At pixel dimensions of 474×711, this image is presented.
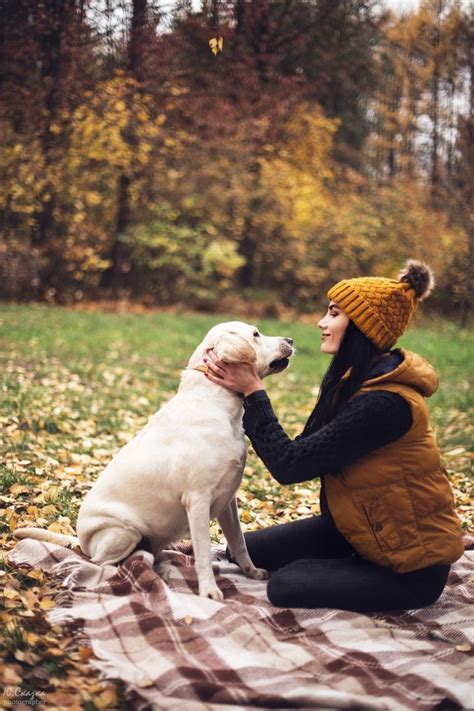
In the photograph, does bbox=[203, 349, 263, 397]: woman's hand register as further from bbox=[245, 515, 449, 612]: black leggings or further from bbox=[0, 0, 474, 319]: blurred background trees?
bbox=[0, 0, 474, 319]: blurred background trees

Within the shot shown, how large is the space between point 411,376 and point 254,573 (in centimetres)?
141

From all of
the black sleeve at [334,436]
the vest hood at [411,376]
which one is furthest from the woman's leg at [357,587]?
the vest hood at [411,376]

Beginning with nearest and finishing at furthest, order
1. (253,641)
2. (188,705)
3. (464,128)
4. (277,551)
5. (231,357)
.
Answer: (188,705)
(253,641)
(231,357)
(277,551)
(464,128)

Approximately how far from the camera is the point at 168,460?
11.2 feet

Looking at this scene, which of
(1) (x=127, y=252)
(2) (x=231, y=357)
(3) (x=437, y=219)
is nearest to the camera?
(2) (x=231, y=357)

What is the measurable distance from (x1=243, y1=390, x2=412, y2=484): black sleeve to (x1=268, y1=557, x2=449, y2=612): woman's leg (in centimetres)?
49

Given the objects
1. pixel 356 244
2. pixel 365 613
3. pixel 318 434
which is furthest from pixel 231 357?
pixel 356 244

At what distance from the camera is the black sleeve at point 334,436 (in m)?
3.19

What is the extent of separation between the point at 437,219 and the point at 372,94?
5.85 m

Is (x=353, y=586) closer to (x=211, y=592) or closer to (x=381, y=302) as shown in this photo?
(x=211, y=592)

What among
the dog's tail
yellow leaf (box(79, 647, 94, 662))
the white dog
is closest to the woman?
the white dog

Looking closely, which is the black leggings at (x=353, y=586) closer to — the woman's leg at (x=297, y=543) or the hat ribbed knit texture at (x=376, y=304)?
the woman's leg at (x=297, y=543)

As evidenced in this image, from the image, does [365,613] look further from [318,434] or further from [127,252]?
[127,252]

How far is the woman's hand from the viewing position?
136 inches
